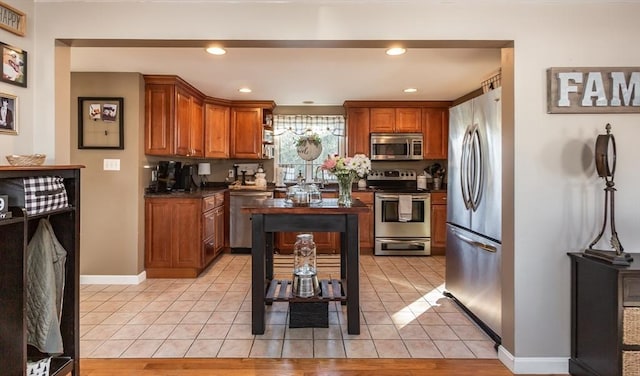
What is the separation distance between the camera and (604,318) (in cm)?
190

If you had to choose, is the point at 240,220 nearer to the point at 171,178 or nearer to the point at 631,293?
the point at 171,178

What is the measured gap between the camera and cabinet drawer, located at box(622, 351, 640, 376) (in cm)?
180

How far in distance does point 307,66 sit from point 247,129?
6.88 ft

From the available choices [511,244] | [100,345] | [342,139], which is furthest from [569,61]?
[342,139]

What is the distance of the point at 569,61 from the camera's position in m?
2.18

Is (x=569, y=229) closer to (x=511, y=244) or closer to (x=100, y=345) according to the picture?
(x=511, y=244)

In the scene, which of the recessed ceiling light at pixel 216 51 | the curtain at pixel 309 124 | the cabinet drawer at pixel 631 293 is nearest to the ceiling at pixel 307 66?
the recessed ceiling light at pixel 216 51

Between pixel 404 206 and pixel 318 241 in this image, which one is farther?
pixel 318 241

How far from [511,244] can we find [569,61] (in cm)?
114

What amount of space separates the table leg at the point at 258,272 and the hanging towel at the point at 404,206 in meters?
2.88

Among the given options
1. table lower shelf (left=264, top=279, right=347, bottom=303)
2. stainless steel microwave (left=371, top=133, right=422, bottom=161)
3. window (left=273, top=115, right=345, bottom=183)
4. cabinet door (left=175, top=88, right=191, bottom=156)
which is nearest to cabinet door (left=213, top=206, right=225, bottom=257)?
cabinet door (left=175, top=88, right=191, bottom=156)

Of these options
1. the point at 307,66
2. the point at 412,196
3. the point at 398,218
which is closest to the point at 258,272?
the point at 307,66

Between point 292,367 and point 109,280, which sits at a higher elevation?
point 109,280

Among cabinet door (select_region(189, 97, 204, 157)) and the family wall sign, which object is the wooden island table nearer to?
the family wall sign
